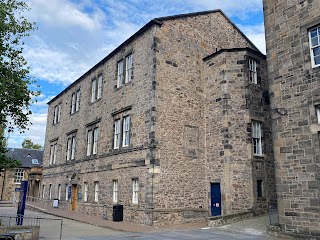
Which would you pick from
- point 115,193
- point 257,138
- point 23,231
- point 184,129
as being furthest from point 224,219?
point 23,231

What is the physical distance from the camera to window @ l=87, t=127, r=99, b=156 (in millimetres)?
22672

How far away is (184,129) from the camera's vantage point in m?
17.7

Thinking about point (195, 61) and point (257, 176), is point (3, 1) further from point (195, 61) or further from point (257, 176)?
point (257, 176)

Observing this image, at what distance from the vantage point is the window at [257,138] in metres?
17.3

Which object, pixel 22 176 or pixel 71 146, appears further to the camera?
pixel 22 176

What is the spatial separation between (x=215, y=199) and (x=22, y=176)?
→ 113 feet

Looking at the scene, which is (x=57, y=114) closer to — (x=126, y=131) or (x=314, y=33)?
(x=126, y=131)

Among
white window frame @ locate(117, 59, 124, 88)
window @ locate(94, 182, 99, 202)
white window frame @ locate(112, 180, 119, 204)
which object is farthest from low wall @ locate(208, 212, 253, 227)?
white window frame @ locate(117, 59, 124, 88)

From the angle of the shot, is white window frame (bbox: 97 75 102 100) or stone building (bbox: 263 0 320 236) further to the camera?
white window frame (bbox: 97 75 102 100)

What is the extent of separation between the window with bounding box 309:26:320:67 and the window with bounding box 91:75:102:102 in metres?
15.7

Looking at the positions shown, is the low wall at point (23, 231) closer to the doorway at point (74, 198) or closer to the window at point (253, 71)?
the doorway at point (74, 198)

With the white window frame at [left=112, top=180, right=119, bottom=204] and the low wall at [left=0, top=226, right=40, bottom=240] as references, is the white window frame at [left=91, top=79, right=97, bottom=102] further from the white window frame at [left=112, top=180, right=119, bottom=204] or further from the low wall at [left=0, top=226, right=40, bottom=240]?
the low wall at [left=0, top=226, right=40, bottom=240]

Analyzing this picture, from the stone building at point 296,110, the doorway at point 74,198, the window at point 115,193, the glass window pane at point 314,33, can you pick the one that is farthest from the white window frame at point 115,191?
the glass window pane at point 314,33

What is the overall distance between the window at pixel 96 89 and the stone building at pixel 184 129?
2.37 meters
